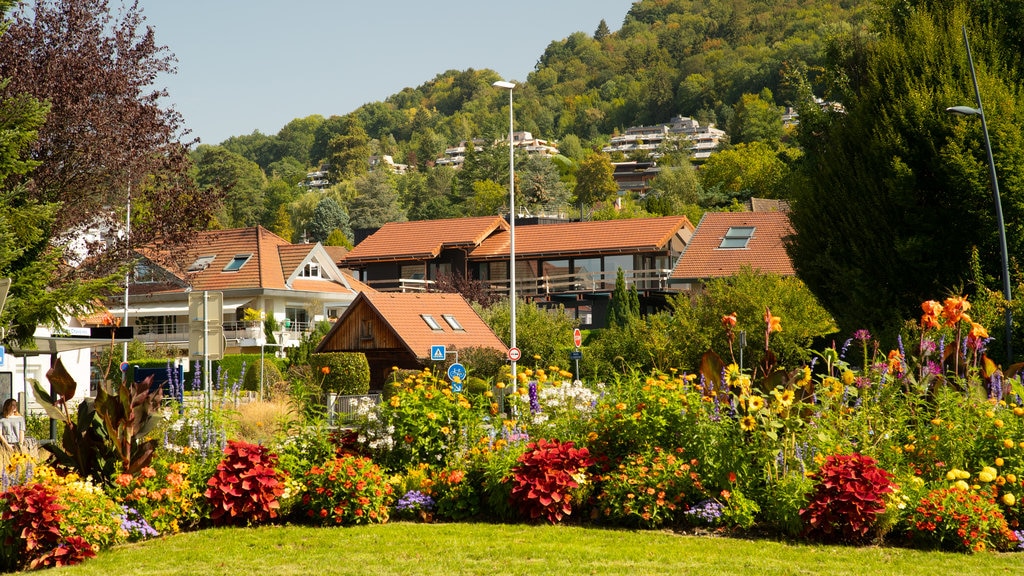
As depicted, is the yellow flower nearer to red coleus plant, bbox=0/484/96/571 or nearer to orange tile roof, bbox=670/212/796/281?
red coleus plant, bbox=0/484/96/571

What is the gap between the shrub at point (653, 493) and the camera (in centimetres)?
1077

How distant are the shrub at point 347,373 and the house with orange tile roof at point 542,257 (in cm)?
2179

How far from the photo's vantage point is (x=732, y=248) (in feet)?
185

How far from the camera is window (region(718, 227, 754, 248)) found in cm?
5679

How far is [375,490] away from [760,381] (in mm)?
4134

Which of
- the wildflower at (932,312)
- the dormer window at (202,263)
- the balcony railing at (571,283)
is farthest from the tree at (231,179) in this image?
the wildflower at (932,312)

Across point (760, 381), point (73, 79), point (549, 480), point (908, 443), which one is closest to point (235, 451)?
point (549, 480)

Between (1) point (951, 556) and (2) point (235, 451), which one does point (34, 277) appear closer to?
(2) point (235, 451)

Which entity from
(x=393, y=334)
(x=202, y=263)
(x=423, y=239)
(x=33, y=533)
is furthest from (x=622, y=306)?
(x=33, y=533)

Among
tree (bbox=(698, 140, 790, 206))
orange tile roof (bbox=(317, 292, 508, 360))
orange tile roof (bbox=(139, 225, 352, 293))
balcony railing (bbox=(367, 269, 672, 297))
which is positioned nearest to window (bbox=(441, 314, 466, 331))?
orange tile roof (bbox=(317, 292, 508, 360))

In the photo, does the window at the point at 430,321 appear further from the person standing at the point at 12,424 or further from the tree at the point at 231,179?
the tree at the point at 231,179

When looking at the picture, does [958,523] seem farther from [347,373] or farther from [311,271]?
[311,271]

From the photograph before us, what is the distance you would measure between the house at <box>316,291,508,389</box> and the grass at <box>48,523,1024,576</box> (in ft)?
108

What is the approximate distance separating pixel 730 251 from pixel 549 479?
153ft
